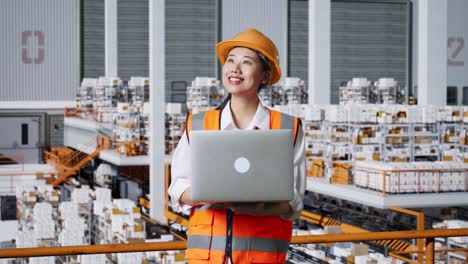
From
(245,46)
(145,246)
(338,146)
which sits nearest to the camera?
(245,46)

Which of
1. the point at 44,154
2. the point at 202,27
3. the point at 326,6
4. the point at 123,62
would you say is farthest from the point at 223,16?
the point at 326,6

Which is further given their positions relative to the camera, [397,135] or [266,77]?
[397,135]

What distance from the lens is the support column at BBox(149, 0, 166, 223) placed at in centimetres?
1905

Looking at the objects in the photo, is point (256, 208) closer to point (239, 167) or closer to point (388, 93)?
point (239, 167)

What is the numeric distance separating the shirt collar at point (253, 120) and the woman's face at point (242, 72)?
6cm

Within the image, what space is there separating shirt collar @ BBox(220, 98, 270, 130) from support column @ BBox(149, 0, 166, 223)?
Answer: 17.0m

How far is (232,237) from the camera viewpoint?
80.0 inches

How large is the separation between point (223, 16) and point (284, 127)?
3063 cm

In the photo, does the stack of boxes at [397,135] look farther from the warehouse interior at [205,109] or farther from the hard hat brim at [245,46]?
the hard hat brim at [245,46]

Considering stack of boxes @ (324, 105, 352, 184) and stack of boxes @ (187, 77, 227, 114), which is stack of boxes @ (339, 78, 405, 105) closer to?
stack of boxes @ (187, 77, 227, 114)

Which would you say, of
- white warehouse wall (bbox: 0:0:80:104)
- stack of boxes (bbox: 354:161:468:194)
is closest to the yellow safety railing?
stack of boxes (bbox: 354:161:468:194)

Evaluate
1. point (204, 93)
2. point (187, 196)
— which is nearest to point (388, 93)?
point (204, 93)

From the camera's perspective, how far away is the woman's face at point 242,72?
2.11 meters

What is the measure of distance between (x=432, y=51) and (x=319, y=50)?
2.99 meters
